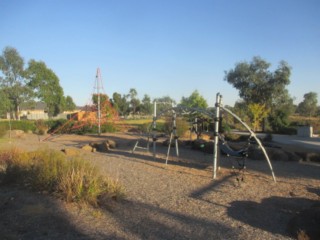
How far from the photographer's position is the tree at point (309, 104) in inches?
2256

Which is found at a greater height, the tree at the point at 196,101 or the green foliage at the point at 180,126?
the tree at the point at 196,101

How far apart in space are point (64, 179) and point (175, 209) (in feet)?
7.04

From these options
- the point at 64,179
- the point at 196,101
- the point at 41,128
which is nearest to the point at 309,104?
the point at 196,101

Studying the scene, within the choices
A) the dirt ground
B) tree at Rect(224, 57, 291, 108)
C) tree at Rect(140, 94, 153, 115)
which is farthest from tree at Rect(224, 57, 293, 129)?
tree at Rect(140, 94, 153, 115)

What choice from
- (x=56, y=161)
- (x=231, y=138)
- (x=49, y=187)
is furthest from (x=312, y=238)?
(x=231, y=138)

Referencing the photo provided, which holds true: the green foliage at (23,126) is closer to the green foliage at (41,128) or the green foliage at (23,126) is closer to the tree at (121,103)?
the green foliage at (41,128)

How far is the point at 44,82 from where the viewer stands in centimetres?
5075

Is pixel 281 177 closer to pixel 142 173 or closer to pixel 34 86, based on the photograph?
pixel 142 173

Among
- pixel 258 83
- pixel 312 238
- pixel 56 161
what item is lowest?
pixel 312 238

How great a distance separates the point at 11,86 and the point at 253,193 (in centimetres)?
4757

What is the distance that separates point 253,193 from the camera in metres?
6.90

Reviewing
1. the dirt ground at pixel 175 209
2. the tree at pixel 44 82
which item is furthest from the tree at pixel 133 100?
the dirt ground at pixel 175 209

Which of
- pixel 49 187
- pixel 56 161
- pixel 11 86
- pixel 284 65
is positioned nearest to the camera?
pixel 49 187

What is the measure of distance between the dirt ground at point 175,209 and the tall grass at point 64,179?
0.63 feet
